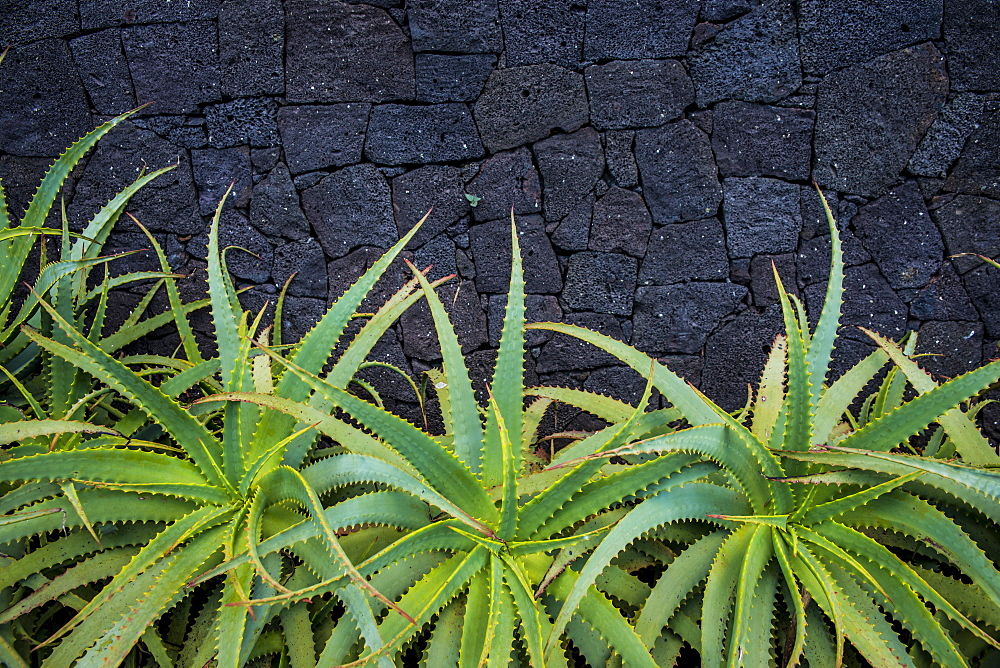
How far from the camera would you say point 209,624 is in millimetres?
1181

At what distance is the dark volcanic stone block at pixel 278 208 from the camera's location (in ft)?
6.98

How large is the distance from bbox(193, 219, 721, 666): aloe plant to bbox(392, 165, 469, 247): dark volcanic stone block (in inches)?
40.4

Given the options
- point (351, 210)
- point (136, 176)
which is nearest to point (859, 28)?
point (351, 210)

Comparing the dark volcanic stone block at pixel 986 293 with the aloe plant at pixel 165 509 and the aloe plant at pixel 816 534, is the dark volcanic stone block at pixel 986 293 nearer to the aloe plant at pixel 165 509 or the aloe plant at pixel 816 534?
the aloe plant at pixel 816 534

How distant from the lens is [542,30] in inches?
80.4

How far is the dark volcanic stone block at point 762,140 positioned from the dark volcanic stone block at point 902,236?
0.28 m

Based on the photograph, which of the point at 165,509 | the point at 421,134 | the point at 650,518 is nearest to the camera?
the point at 650,518

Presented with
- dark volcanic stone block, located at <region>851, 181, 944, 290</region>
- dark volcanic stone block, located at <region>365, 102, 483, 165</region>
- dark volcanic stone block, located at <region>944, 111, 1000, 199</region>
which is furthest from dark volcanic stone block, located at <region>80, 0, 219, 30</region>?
dark volcanic stone block, located at <region>944, 111, 1000, 199</region>

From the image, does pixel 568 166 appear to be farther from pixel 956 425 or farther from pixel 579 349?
pixel 956 425

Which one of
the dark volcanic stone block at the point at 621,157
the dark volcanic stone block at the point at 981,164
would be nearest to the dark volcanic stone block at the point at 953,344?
the dark volcanic stone block at the point at 981,164

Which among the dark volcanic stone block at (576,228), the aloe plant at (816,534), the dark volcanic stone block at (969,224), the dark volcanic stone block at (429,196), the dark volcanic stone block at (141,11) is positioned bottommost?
the aloe plant at (816,534)

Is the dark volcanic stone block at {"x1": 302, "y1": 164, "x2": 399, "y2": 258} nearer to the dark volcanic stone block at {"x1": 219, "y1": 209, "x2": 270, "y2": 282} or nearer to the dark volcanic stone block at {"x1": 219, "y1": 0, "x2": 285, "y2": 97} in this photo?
the dark volcanic stone block at {"x1": 219, "y1": 209, "x2": 270, "y2": 282}

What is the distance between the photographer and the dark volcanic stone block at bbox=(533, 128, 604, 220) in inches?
82.7

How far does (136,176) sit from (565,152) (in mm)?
1483
